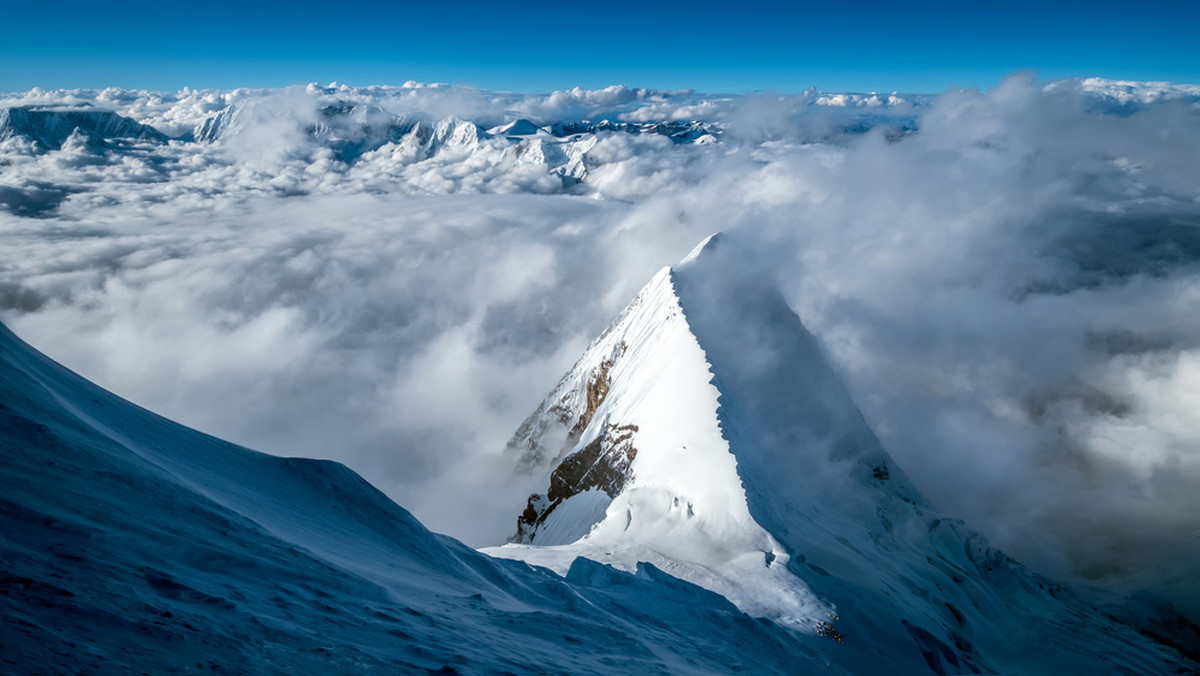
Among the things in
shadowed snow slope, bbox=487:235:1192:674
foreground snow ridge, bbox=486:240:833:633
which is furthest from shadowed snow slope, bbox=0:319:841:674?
shadowed snow slope, bbox=487:235:1192:674

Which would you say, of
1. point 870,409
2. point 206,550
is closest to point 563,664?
point 206,550

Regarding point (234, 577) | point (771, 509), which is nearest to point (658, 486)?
point (771, 509)

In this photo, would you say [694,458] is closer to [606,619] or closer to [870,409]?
[606,619]

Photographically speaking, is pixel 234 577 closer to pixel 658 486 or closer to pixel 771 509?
pixel 658 486

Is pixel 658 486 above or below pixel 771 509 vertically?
below

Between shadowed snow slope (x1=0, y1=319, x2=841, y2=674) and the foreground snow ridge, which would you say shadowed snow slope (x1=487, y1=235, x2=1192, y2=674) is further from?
shadowed snow slope (x1=0, y1=319, x2=841, y2=674)

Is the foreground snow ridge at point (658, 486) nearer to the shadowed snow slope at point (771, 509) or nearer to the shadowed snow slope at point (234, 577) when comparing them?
the shadowed snow slope at point (771, 509)

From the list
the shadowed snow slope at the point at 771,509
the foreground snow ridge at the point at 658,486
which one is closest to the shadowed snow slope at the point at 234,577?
the foreground snow ridge at the point at 658,486
